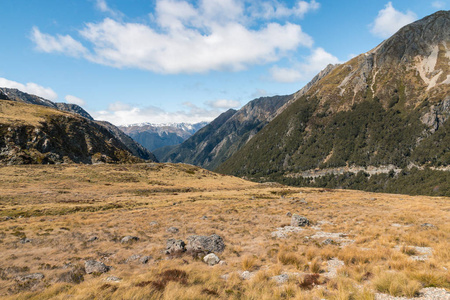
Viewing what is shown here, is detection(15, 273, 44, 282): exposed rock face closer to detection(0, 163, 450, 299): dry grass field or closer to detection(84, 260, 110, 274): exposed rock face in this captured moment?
detection(0, 163, 450, 299): dry grass field

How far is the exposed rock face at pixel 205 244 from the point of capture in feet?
53.6

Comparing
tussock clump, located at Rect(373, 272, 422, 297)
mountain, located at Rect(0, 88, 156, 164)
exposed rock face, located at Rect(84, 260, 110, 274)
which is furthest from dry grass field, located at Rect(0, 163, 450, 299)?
mountain, located at Rect(0, 88, 156, 164)

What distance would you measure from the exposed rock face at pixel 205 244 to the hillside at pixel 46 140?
10799 centimetres

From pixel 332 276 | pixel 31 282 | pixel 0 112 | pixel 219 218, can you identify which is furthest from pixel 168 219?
pixel 0 112

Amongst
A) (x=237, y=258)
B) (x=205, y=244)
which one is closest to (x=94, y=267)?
(x=205, y=244)

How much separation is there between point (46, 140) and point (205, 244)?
5057 inches

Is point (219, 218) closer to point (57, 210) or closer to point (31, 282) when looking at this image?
Answer: point (31, 282)

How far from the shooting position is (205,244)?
664 inches

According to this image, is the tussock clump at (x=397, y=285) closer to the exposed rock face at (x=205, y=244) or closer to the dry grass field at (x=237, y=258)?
the dry grass field at (x=237, y=258)

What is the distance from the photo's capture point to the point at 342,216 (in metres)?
26.8

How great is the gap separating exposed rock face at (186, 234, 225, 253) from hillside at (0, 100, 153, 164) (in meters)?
108

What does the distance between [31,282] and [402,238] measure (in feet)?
80.8

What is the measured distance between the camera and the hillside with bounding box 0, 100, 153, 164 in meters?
94.4

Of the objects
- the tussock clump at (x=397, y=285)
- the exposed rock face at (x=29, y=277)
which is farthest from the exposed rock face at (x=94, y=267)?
the tussock clump at (x=397, y=285)
